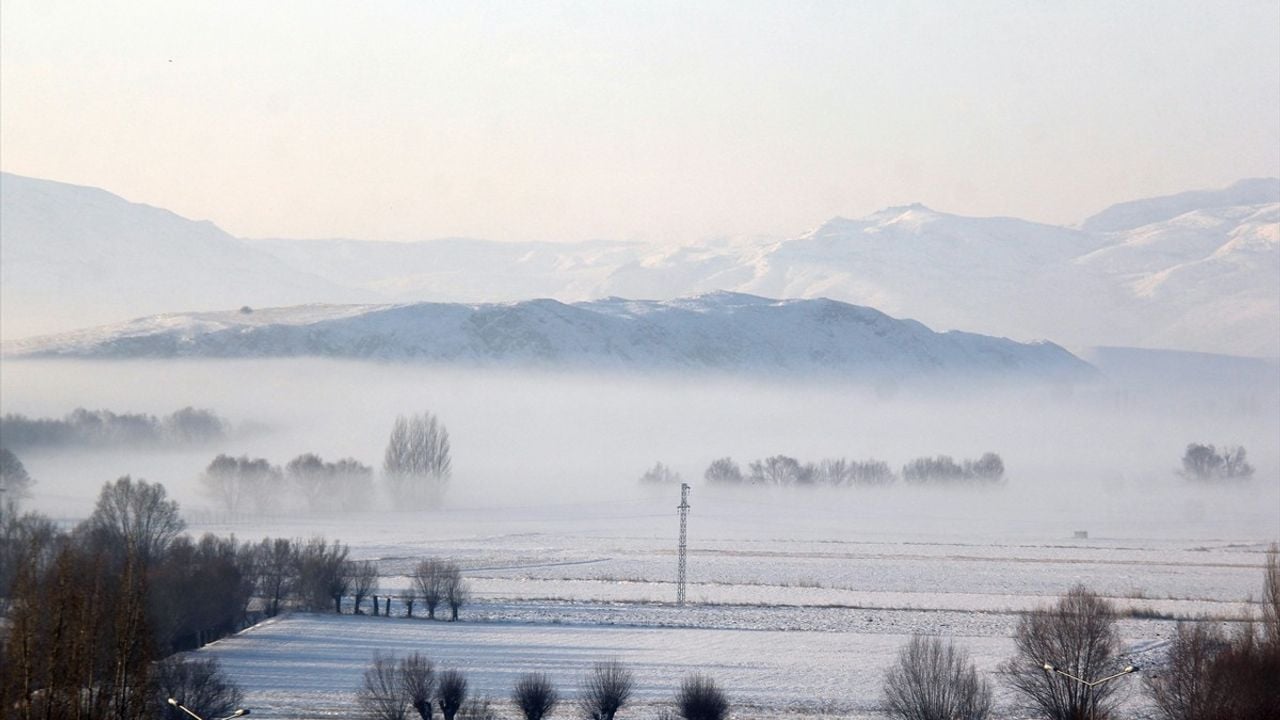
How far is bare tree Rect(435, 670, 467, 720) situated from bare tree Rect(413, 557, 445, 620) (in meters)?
20.1

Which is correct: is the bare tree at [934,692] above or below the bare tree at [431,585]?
below

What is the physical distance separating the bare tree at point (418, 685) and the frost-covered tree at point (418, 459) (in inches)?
4041

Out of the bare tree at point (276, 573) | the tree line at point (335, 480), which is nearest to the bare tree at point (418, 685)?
the bare tree at point (276, 573)

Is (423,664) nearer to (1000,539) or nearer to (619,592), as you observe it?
(619,592)

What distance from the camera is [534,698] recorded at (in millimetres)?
42562

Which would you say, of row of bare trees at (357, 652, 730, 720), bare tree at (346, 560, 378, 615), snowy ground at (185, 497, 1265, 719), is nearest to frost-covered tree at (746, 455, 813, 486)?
snowy ground at (185, 497, 1265, 719)

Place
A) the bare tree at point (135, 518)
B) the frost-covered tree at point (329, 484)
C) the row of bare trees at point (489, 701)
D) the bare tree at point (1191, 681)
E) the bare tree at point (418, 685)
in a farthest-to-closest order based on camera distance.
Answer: the frost-covered tree at point (329, 484)
the bare tree at point (135, 518)
the bare tree at point (418, 685)
the row of bare trees at point (489, 701)
the bare tree at point (1191, 681)

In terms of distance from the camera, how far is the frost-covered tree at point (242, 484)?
13138 centimetres

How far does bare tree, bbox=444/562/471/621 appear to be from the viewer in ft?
210

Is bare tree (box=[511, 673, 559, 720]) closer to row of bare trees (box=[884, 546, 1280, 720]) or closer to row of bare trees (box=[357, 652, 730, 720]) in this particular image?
row of bare trees (box=[357, 652, 730, 720])

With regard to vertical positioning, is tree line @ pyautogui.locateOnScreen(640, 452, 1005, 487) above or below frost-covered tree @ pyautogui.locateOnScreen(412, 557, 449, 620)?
above

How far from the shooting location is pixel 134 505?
80750mm

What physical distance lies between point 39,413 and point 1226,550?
5298 inches

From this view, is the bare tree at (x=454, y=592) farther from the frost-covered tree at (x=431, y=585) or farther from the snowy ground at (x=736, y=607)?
the snowy ground at (x=736, y=607)
